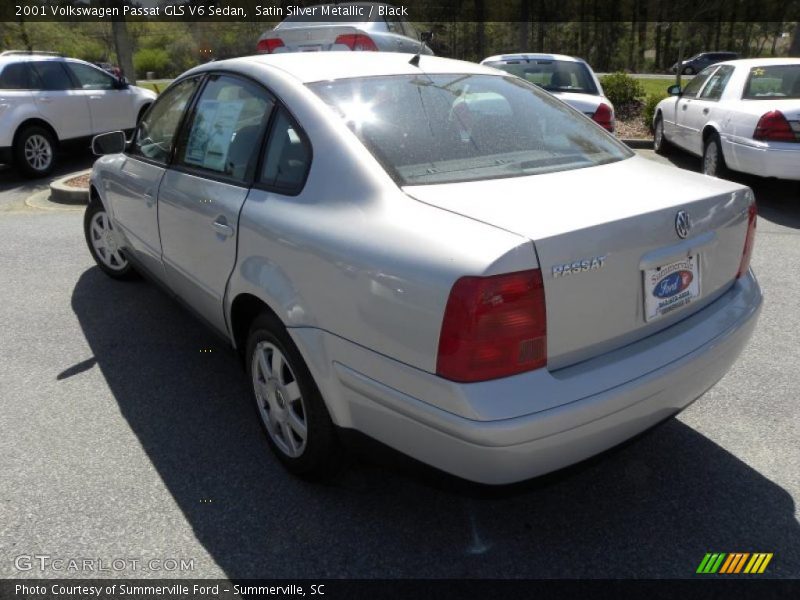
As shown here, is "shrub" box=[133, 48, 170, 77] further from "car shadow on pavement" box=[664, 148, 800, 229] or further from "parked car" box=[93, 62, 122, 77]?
"car shadow on pavement" box=[664, 148, 800, 229]

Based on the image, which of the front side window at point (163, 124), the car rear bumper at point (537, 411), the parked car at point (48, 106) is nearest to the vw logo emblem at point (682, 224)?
the car rear bumper at point (537, 411)

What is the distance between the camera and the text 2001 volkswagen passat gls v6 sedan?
199cm

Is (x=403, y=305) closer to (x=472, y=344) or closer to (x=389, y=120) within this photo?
(x=472, y=344)

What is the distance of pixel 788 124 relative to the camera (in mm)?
6691

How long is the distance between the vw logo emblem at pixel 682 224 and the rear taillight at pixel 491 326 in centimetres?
62

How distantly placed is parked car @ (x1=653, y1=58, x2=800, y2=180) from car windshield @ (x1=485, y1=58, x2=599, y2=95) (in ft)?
4.45

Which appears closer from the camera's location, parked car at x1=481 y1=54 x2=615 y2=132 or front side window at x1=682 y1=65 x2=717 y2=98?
front side window at x1=682 y1=65 x2=717 y2=98

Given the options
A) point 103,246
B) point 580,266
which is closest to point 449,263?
point 580,266

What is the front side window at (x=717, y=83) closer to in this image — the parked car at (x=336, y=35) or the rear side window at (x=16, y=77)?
the parked car at (x=336, y=35)

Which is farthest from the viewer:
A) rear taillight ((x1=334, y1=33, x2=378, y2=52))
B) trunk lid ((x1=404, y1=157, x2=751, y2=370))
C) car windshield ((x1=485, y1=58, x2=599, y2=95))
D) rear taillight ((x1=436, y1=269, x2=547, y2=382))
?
A: rear taillight ((x1=334, y1=33, x2=378, y2=52))

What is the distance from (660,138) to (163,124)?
8500 mm

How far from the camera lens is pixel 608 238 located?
210 centimetres

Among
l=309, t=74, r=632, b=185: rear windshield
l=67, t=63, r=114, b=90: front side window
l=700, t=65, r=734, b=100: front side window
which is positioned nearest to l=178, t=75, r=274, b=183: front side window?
l=309, t=74, r=632, b=185: rear windshield

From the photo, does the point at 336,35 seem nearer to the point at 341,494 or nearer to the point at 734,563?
the point at 341,494
